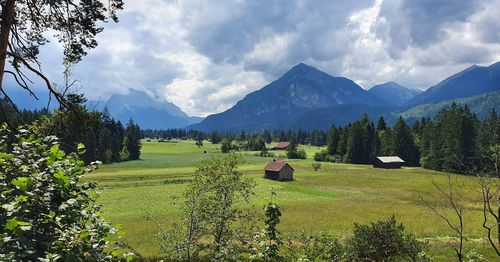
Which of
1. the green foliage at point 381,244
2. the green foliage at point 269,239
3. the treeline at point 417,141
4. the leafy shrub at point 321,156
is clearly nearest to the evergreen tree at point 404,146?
the treeline at point 417,141

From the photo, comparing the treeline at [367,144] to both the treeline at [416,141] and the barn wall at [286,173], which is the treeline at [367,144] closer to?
the treeline at [416,141]

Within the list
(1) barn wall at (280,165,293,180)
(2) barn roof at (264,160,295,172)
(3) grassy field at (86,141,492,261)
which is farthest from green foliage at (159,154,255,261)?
(2) barn roof at (264,160,295,172)

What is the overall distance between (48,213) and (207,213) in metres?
17.0

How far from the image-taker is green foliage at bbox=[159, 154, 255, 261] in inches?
842

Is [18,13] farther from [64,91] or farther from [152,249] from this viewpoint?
[152,249]

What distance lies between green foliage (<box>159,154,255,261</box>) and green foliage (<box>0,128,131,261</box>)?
47.5 ft

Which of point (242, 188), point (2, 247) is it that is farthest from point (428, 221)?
point (2, 247)

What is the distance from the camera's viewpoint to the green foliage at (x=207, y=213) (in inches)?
842

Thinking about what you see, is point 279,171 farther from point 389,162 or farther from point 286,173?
point 389,162

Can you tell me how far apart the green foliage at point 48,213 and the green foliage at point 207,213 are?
14.5 m

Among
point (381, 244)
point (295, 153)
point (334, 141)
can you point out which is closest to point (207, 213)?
point (381, 244)

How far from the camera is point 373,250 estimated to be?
72.0 ft

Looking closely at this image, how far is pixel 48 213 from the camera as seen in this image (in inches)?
217

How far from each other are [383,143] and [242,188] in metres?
126
